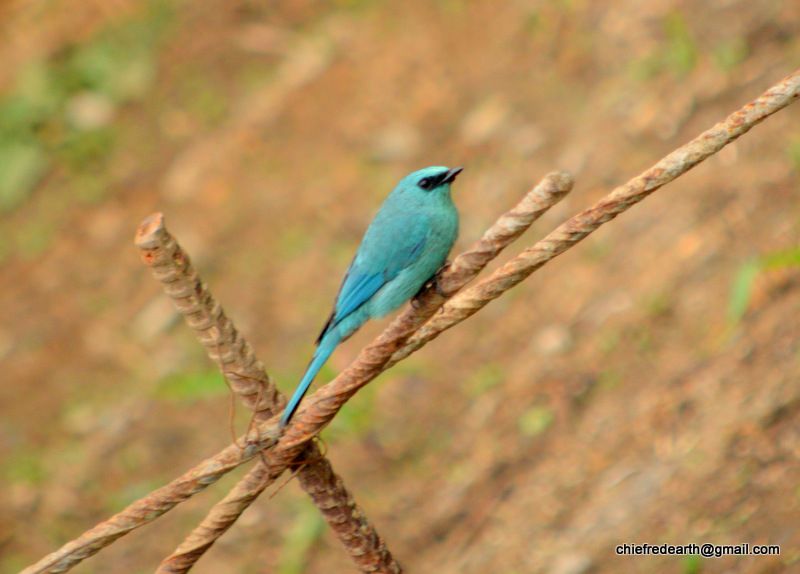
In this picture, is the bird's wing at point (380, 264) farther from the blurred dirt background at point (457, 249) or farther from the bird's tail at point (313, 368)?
the blurred dirt background at point (457, 249)

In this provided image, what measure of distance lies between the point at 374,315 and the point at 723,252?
2288mm

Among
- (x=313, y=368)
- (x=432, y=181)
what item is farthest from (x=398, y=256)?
(x=313, y=368)

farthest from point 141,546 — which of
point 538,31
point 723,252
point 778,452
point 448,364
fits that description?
point 538,31

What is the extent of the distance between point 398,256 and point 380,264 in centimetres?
8

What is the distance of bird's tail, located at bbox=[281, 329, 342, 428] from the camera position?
7.32 ft

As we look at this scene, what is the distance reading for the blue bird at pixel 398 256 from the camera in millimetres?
2986

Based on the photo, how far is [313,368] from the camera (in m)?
2.58

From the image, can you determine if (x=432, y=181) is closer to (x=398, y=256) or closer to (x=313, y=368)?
(x=398, y=256)

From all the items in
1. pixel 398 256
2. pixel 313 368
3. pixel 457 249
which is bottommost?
pixel 313 368

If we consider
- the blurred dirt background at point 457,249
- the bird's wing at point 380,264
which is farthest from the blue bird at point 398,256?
the blurred dirt background at point 457,249

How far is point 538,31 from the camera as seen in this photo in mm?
6395

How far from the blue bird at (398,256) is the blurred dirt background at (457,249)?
149 cm

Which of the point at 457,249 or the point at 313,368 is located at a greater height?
the point at 457,249

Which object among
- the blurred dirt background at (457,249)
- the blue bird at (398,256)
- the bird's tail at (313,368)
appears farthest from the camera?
the blurred dirt background at (457,249)
